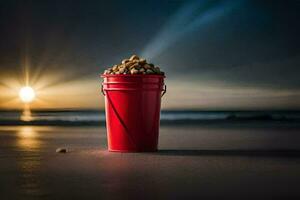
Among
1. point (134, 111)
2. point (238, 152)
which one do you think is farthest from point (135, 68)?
point (238, 152)

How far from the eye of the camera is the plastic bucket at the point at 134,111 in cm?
684

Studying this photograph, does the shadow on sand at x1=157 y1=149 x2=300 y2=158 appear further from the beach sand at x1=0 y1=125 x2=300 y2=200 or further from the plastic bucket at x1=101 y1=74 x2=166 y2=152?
the plastic bucket at x1=101 y1=74 x2=166 y2=152

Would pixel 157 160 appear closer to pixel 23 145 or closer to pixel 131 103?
pixel 131 103

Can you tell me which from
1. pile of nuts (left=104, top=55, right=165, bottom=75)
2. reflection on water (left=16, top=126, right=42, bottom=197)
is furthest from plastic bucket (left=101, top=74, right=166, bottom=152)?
reflection on water (left=16, top=126, right=42, bottom=197)

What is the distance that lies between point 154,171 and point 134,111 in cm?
180

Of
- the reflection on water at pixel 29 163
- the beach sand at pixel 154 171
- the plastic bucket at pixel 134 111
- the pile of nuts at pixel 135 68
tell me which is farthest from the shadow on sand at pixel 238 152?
the reflection on water at pixel 29 163

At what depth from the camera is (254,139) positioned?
8695mm

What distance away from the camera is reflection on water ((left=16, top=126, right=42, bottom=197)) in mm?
4219

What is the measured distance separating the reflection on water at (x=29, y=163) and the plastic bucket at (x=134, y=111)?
0.82 metres

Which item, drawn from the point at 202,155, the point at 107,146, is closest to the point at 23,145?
the point at 107,146

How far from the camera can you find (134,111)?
6.84 m

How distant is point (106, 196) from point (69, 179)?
2.63 feet

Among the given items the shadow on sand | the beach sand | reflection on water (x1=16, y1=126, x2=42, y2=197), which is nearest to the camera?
the beach sand

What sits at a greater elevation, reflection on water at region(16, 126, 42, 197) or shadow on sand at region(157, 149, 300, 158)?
reflection on water at region(16, 126, 42, 197)
